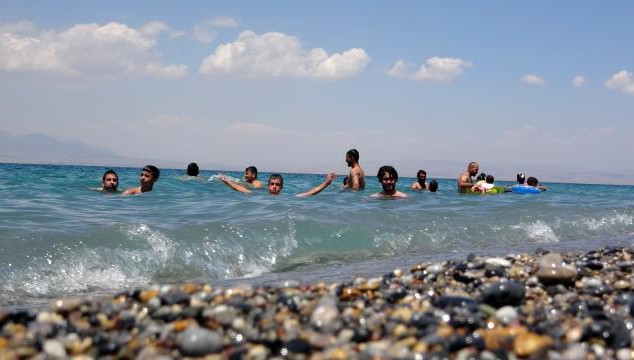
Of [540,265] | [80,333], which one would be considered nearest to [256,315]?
[80,333]

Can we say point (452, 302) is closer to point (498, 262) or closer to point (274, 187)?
point (498, 262)

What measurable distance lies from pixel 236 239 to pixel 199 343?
507 cm

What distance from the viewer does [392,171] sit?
1473 centimetres

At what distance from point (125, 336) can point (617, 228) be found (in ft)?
41.6

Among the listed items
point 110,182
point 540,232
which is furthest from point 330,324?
point 110,182

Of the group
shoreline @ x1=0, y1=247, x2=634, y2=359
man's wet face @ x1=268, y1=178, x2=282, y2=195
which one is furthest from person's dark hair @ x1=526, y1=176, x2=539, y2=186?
shoreline @ x1=0, y1=247, x2=634, y2=359

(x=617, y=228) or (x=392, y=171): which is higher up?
(x=392, y=171)

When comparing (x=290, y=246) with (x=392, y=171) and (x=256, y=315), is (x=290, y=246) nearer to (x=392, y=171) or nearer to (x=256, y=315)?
(x=256, y=315)

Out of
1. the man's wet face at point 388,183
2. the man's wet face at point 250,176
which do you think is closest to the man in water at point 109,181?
the man's wet face at point 250,176

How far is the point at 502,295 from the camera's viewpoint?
3.58 meters

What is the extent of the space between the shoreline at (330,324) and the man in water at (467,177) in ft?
51.4

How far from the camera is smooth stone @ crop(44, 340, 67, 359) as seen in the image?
8.64 ft

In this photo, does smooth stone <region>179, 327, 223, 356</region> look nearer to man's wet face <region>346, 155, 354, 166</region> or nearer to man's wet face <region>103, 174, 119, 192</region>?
man's wet face <region>103, 174, 119, 192</region>

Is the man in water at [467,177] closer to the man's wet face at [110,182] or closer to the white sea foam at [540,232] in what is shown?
the white sea foam at [540,232]
